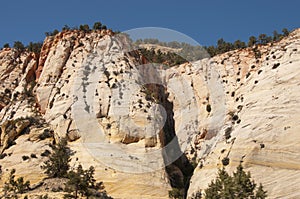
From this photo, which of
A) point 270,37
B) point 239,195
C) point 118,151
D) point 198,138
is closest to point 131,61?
point 198,138

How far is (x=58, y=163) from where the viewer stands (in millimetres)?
47562

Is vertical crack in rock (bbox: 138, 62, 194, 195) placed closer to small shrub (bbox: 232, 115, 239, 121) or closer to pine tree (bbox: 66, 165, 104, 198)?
small shrub (bbox: 232, 115, 239, 121)

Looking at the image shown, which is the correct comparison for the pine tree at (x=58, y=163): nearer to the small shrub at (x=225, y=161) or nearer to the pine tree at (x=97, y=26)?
the small shrub at (x=225, y=161)

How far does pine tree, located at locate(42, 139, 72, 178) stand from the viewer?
47.0 meters

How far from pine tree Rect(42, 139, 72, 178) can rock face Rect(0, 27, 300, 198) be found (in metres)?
1.28

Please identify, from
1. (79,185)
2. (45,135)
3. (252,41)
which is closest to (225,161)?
(79,185)

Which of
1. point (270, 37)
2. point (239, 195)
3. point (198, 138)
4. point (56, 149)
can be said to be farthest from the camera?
point (270, 37)

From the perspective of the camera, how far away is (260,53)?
6556cm

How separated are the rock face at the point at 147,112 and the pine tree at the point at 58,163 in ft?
4.20

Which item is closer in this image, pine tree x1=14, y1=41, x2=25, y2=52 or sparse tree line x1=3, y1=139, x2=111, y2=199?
sparse tree line x1=3, y1=139, x2=111, y2=199

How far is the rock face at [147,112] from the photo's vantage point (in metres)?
46.4

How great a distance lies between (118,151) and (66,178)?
6.45m

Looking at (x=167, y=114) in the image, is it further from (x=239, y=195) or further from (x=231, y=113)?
(x=239, y=195)

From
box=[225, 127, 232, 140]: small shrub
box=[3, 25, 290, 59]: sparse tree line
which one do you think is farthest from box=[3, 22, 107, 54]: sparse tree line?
box=[225, 127, 232, 140]: small shrub
